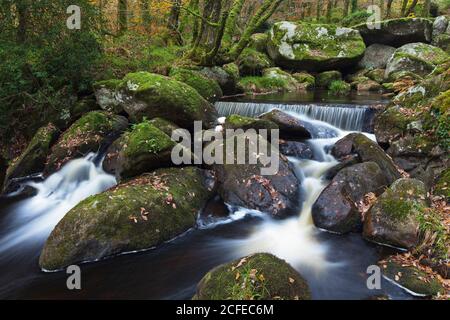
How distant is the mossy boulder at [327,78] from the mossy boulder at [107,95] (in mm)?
10038

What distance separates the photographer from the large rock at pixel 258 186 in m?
6.56

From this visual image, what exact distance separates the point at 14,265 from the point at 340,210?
5.12 meters

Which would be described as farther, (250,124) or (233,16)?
(233,16)

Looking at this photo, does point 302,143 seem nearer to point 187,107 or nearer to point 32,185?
point 187,107

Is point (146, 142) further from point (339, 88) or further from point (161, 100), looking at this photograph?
point (339, 88)

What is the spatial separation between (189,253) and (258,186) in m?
1.94

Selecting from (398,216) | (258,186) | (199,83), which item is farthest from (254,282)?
(199,83)

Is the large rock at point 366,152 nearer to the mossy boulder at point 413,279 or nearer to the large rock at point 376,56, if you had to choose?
the mossy boulder at point 413,279

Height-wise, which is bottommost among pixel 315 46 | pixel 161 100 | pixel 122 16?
pixel 161 100

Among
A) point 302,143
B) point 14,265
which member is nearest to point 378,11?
point 302,143

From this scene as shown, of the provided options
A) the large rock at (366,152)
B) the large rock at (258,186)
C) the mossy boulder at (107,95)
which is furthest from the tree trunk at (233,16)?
the large rock at (258,186)

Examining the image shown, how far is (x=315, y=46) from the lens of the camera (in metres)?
17.0

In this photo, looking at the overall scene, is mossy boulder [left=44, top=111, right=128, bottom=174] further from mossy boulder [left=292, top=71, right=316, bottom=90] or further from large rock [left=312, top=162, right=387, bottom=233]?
mossy boulder [left=292, top=71, right=316, bottom=90]
